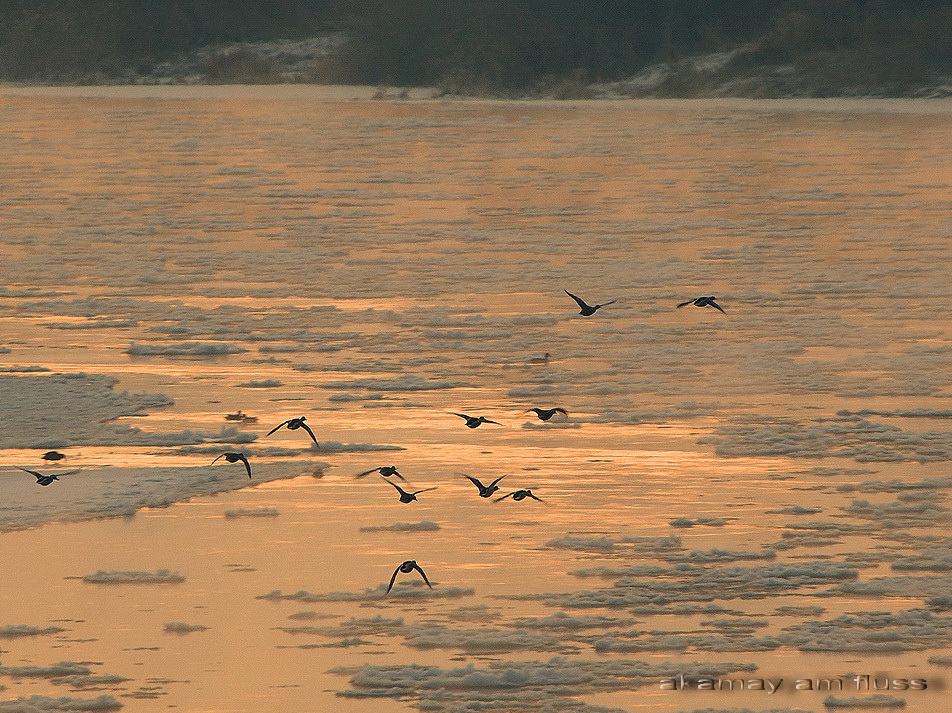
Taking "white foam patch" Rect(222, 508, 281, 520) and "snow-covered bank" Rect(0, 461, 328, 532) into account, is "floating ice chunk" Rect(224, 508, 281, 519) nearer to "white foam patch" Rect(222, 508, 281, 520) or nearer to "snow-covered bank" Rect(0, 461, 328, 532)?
"white foam patch" Rect(222, 508, 281, 520)

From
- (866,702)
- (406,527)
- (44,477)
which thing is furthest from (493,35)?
(866,702)

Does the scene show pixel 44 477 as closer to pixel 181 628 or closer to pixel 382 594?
pixel 181 628

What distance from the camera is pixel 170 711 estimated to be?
6.57 m

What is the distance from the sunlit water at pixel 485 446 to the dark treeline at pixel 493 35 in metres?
24.9

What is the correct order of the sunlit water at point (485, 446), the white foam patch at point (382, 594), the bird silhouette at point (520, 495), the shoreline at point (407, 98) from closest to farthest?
the sunlit water at point (485, 446), the white foam patch at point (382, 594), the bird silhouette at point (520, 495), the shoreline at point (407, 98)

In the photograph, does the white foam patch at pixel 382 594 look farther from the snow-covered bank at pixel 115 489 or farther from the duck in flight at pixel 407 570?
the snow-covered bank at pixel 115 489

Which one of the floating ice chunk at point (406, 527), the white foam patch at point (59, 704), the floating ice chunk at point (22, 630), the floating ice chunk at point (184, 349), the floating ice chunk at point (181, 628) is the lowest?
the white foam patch at point (59, 704)

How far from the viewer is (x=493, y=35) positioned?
53188 millimetres

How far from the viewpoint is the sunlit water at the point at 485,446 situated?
713 centimetres

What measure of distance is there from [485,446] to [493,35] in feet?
143

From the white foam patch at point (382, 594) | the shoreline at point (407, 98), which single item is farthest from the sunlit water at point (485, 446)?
the shoreline at point (407, 98)

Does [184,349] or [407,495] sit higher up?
[184,349]

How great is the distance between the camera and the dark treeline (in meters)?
48.6

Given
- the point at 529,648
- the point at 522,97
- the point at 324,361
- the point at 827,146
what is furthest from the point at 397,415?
the point at 522,97
